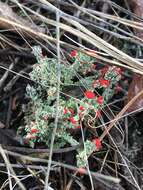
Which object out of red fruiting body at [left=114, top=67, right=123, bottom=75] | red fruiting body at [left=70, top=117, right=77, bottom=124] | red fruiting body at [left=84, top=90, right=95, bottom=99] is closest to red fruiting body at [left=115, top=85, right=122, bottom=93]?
red fruiting body at [left=114, top=67, right=123, bottom=75]

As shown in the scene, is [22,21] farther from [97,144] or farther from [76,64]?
[97,144]

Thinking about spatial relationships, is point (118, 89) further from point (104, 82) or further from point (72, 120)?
point (72, 120)

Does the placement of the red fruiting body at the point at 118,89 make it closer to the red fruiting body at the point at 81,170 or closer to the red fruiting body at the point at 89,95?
the red fruiting body at the point at 89,95

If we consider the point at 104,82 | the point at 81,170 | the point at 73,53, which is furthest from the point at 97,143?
the point at 73,53

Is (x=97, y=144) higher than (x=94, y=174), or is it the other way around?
(x=97, y=144)

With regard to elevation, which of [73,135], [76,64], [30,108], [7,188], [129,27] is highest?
[129,27]

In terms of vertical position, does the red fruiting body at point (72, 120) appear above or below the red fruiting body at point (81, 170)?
above

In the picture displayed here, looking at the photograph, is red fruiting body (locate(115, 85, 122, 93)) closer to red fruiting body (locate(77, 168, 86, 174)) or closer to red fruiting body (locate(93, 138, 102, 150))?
red fruiting body (locate(93, 138, 102, 150))

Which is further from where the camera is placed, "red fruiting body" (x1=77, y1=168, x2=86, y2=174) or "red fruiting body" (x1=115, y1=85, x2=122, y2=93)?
"red fruiting body" (x1=115, y1=85, x2=122, y2=93)

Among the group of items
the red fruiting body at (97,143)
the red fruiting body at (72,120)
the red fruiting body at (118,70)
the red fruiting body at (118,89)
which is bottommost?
the red fruiting body at (97,143)

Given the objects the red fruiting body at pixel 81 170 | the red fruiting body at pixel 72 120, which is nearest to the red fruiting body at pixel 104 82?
the red fruiting body at pixel 72 120

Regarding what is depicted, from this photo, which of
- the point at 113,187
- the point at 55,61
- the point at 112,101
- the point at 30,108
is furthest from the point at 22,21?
the point at 113,187
